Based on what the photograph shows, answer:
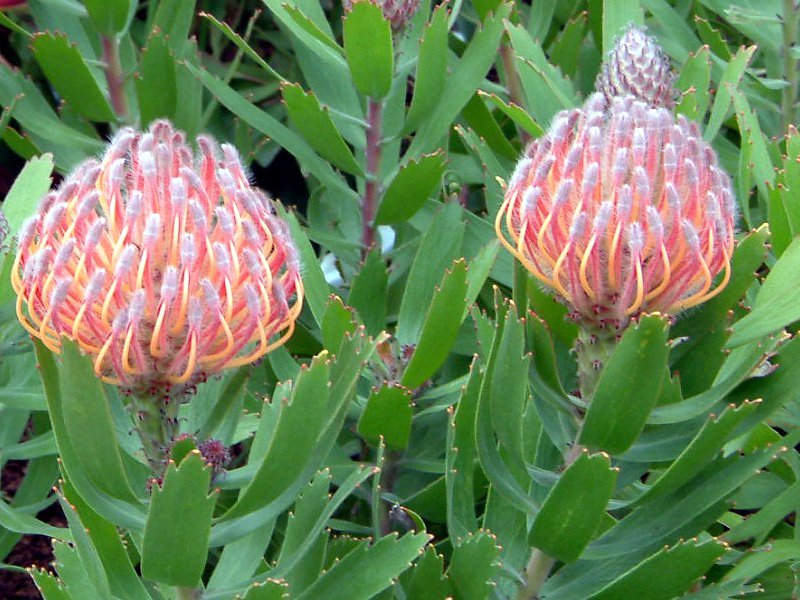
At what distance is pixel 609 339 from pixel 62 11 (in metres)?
1.36

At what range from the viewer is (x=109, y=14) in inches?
71.7

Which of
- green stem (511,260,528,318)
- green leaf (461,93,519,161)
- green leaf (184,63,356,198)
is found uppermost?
green leaf (461,93,519,161)

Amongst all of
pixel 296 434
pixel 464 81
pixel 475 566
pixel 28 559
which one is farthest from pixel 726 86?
pixel 28 559

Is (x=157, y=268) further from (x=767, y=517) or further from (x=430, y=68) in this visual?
(x=767, y=517)

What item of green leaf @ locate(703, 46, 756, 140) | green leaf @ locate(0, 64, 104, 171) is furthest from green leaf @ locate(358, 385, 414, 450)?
green leaf @ locate(0, 64, 104, 171)

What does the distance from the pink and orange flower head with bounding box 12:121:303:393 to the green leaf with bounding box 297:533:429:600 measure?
0.26 meters

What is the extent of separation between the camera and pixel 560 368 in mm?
1313

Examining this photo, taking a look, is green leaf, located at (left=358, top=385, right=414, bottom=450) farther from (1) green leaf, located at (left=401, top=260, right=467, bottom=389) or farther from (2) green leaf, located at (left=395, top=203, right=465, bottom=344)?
(2) green leaf, located at (left=395, top=203, right=465, bottom=344)

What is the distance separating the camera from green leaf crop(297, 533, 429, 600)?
1088 millimetres

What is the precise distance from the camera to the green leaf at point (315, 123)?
5.12 ft

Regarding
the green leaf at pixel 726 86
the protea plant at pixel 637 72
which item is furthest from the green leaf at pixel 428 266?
the green leaf at pixel 726 86

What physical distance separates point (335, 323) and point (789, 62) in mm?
1006

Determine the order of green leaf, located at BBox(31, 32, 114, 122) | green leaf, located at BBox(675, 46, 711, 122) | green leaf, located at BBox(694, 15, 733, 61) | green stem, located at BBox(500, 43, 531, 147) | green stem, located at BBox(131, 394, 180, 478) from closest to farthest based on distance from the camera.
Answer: green stem, located at BBox(131, 394, 180, 478), green leaf, located at BBox(675, 46, 711, 122), green leaf, located at BBox(31, 32, 114, 122), green leaf, located at BBox(694, 15, 733, 61), green stem, located at BBox(500, 43, 531, 147)

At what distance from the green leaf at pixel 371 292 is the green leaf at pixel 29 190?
1.46 ft
